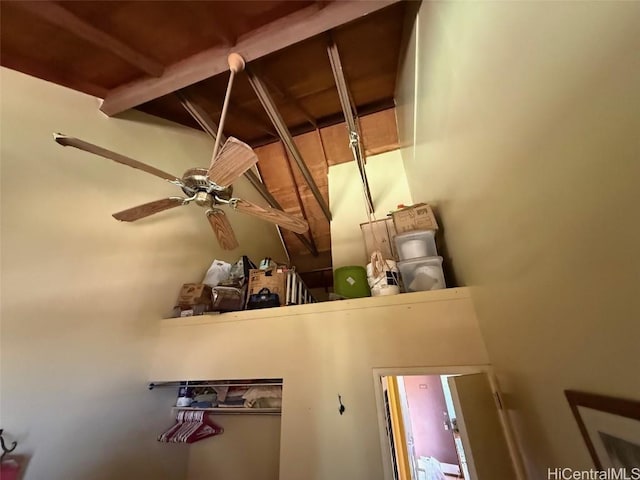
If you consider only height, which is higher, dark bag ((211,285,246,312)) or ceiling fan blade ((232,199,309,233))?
ceiling fan blade ((232,199,309,233))

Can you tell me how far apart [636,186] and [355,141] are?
233cm

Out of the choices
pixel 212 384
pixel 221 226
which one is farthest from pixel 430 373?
pixel 212 384

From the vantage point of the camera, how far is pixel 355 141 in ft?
8.86

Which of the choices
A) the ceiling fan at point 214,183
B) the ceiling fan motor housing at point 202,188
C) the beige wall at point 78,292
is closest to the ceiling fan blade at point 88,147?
the ceiling fan at point 214,183

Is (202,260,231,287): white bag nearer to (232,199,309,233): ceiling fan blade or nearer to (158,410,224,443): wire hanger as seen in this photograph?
(158,410,224,443): wire hanger

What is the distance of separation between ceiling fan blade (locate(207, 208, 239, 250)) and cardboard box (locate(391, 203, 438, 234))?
4.74 feet

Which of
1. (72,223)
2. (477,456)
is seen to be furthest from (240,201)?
(477,456)

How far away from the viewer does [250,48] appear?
226cm

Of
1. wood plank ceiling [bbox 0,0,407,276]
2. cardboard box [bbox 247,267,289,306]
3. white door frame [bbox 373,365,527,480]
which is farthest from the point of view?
cardboard box [bbox 247,267,289,306]

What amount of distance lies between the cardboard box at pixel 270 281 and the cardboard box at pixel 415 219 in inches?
46.6

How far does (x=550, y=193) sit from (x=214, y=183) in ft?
5.18

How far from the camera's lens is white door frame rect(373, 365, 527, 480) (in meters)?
1.42

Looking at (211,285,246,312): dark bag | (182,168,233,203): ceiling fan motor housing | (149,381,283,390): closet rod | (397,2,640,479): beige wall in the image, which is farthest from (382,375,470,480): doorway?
(182,168,233,203): ceiling fan motor housing

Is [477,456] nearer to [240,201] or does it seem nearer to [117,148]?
[240,201]
